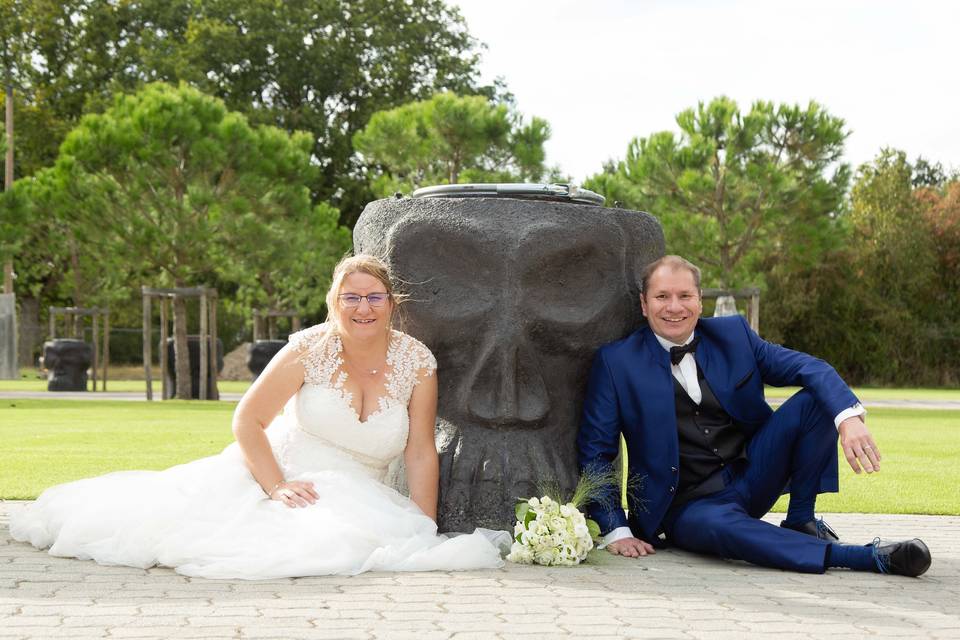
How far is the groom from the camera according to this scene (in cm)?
471

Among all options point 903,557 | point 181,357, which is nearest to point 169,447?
point 903,557

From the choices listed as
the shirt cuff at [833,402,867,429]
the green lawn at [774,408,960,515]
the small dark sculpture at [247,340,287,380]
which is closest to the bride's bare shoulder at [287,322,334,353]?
the shirt cuff at [833,402,867,429]

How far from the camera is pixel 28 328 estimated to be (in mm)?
34125

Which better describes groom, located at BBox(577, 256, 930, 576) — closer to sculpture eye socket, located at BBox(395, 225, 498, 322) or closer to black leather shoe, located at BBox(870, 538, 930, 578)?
black leather shoe, located at BBox(870, 538, 930, 578)

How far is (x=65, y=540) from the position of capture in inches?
181

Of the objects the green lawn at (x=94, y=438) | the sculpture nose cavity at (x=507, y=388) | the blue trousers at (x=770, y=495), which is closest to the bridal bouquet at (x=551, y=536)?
the blue trousers at (x=770, y=495)

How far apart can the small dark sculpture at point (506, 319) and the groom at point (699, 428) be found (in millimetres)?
254

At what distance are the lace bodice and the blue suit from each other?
2.72 feet

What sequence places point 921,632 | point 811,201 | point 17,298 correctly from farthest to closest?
point 17,298
point 811,201
point 921,632

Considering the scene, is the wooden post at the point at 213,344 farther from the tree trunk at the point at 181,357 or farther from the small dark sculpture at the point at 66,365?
the small dark sculpture at the point at 66,365

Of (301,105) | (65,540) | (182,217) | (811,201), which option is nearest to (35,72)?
(301,105)

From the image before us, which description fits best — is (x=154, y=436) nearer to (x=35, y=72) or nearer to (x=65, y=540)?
(x=65, y=540)

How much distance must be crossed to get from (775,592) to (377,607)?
1.42 metres

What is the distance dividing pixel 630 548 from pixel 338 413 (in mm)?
1353
